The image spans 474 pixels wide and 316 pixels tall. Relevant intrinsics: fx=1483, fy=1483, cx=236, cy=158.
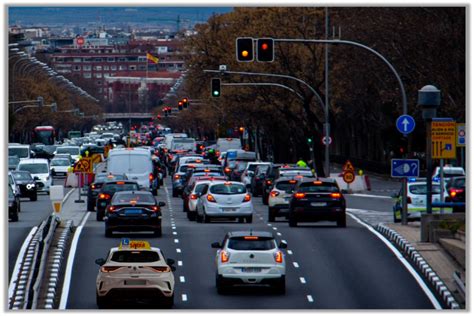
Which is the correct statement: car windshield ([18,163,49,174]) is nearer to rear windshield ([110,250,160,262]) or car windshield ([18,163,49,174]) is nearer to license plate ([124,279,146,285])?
rear windshield ([110,250,160,262])

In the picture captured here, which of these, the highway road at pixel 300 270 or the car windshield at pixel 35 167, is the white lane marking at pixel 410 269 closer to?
the highway road at pixel 300 270

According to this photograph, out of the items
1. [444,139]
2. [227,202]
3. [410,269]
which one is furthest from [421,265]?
[227,202]

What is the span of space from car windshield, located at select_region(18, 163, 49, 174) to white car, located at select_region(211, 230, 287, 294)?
40807 millimetres

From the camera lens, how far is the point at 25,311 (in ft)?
83.7

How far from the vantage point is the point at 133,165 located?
63.5m

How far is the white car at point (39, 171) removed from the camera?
230 feet

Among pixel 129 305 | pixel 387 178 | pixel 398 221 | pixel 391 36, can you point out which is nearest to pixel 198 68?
pixel 387 178

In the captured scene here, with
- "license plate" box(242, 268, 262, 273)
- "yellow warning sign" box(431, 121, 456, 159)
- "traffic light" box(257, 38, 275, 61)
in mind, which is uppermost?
"traffic light" box(257, 38, 275, 61)

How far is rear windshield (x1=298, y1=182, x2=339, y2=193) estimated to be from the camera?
4447 cm

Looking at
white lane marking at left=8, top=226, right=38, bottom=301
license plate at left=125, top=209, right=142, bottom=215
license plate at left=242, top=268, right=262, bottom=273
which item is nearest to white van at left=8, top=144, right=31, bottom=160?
white lane marking at left=8, top=226, right=38, bottom=301

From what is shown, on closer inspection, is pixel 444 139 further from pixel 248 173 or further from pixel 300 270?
pixel 248 173

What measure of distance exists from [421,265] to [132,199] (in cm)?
1125

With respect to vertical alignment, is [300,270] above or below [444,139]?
below

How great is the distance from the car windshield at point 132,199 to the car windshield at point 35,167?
27.8 m
